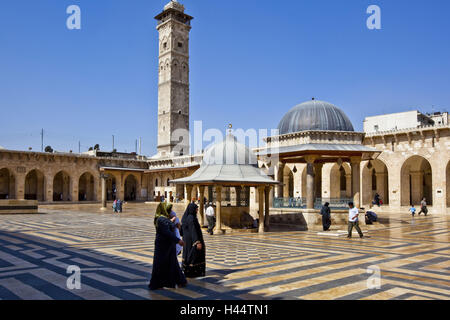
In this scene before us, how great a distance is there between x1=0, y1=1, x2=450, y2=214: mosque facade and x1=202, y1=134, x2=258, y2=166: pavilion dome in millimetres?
1446

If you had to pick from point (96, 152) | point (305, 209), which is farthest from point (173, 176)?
point (305, 209)

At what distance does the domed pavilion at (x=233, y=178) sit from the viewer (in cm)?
1360

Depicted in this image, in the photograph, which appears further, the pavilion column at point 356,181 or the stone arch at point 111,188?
the stone arch at point 111,188

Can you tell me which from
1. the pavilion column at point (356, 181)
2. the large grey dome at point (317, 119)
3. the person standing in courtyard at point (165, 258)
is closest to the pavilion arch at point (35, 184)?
the large grey dome at point (317, 119)

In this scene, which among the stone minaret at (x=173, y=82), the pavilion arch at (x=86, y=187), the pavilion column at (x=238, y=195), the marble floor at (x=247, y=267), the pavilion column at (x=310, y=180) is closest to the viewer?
the marble floor at (x=247, y=267)

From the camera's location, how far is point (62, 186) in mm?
47094

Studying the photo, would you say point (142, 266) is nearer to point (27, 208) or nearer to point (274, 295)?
point (274, 295)

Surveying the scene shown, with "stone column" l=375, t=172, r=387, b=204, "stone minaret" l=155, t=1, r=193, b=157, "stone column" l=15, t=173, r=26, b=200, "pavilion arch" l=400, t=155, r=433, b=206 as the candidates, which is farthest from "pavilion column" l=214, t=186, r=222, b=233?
"stone minaret" l=155, t=1, r=193, b=157

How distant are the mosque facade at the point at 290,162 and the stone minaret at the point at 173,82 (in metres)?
0.13

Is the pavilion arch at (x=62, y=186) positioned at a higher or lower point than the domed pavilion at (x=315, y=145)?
lower

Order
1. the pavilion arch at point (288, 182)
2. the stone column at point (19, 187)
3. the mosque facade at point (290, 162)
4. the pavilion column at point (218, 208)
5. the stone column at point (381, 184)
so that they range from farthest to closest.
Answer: the stone column at point (19, 187)
the pavilion arch at point (288, 182)
the stone column at point (381, 184)
the mosque facade at point (290, 162)
the pavilion column at point (218, 208)

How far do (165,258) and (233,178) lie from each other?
7.84 metres

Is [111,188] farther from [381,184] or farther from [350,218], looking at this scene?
[350,218]

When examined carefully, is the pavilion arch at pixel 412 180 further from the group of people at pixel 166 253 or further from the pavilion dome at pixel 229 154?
the group of people at pixel 166 253
